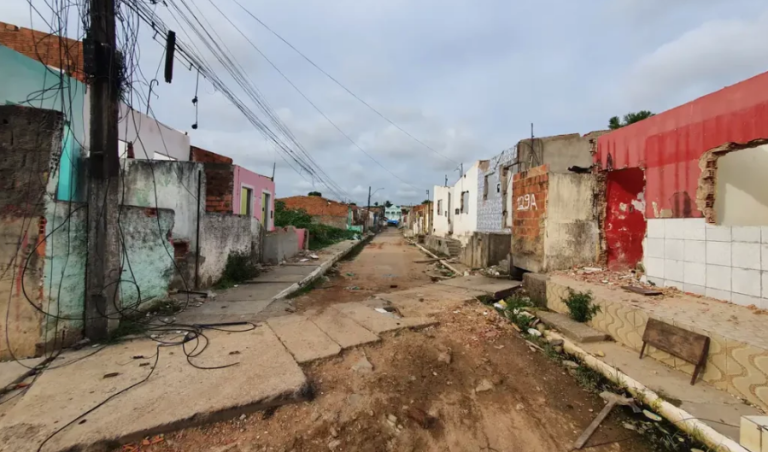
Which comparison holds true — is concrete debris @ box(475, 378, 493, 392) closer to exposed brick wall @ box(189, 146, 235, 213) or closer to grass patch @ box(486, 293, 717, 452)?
grass patch @ box(486, 293, 717, 452)

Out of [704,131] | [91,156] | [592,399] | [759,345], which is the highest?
[704,131]

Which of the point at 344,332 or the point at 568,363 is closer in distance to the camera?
the point at 568,363

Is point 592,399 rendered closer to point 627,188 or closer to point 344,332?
point 344,332

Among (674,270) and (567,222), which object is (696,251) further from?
(567,222)

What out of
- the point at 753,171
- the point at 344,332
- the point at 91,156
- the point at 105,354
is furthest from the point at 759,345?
the point at 91,156

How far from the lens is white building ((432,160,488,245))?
16.1 m

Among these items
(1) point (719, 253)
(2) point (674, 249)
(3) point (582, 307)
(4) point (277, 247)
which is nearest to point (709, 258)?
(1) point (719, 253)

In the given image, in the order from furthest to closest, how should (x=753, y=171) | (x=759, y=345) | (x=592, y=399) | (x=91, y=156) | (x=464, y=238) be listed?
(x=464, y=238) → (x=753, y=171) → (x=91, y=156) → (x=592, y=399) → (x=759, y=345)

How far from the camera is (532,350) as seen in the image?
4410mm

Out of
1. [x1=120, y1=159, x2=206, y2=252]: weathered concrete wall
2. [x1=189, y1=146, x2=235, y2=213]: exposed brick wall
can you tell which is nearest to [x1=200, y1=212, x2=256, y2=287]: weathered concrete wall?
[x1=120, y1=159, x2=206, y2=252]: weathered concrete wall

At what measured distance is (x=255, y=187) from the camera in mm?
12234

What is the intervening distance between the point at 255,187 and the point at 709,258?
479 inches

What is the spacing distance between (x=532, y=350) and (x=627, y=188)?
13.8ft

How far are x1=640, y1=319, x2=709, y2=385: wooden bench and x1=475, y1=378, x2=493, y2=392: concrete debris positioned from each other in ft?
6.38
